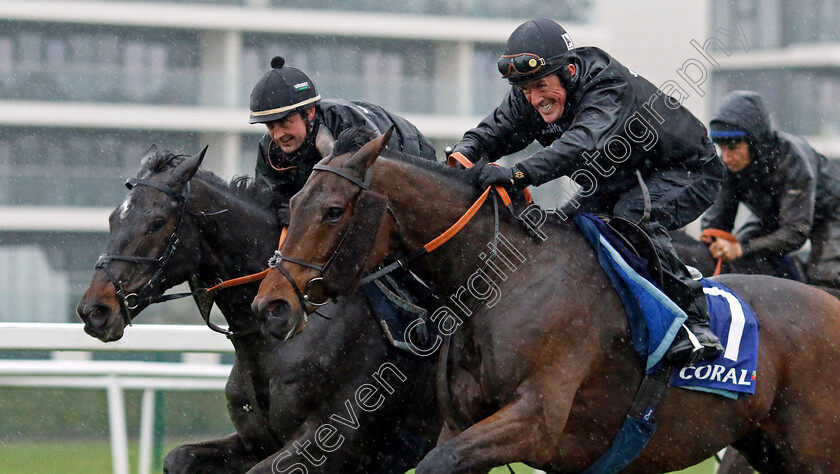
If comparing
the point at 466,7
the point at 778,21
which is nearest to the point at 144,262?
the point at 466,7

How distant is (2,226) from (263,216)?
1829 cm

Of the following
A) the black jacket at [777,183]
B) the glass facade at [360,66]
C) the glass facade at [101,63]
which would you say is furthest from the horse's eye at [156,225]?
the glass facade at [101,63]

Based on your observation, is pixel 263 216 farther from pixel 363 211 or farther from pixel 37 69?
pixel 37 69

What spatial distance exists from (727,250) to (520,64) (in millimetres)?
2633

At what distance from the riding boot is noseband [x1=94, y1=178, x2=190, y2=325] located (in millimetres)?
1948

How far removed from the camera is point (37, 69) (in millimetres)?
22688

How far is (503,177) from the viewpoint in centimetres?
384

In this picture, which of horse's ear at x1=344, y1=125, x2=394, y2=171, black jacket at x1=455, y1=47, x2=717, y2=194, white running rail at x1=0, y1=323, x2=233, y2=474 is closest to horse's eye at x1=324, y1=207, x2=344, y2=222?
horse's ear at x1=344, y1=125, x2=394, y2=171

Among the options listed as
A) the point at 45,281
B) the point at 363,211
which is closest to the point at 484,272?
the point at 363,211

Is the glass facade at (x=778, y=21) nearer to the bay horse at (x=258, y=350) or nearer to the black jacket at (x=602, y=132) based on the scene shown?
the black jacket at (x=602, y=132)

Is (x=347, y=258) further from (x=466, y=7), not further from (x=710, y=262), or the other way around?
(x=466, y=7)

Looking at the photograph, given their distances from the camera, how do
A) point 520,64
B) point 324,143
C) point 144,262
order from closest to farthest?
point 324,143 → point 520,64 → point 144,262

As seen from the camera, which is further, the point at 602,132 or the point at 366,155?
the point at 602,132

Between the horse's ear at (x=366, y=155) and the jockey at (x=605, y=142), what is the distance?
458mm
